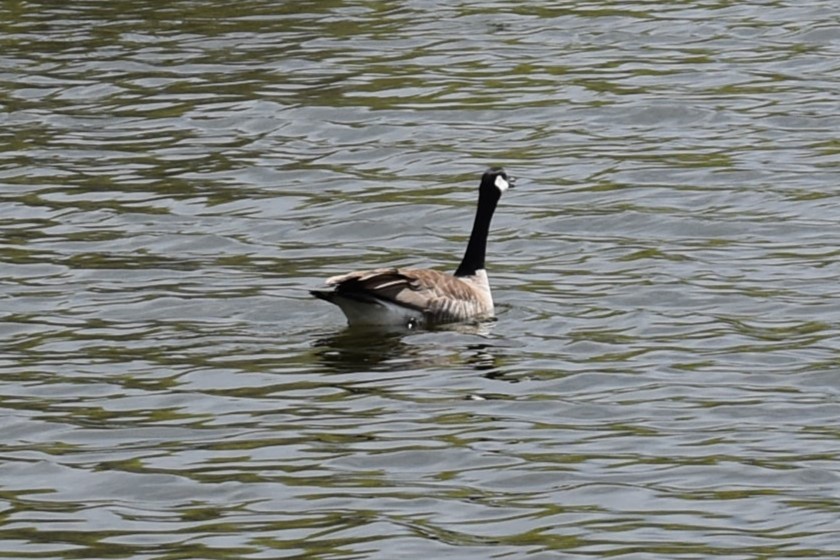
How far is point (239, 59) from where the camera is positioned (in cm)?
2656

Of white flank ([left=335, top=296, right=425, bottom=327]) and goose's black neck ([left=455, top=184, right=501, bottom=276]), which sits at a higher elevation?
goose's black neck ([left=455, top=184, right=501, bottom=276])

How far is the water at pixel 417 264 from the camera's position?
11281mm

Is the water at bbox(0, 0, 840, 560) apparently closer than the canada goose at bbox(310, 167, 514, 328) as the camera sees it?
Yes

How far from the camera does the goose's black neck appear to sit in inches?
664

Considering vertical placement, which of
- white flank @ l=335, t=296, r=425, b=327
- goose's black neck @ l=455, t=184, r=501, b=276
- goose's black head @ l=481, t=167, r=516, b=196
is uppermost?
goose's black head @ l=481, t=167, r=516, b=196

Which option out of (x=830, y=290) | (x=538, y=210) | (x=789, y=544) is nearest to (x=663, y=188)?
(x=538, y=210)

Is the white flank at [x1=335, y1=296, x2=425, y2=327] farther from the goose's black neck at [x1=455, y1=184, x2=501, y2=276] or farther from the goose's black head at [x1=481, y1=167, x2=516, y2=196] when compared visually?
the goose's black head at [x1=481, y1=167, x2=516, y2=196]

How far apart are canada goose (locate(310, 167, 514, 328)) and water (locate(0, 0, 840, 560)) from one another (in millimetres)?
229

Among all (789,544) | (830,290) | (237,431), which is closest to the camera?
(789,544)

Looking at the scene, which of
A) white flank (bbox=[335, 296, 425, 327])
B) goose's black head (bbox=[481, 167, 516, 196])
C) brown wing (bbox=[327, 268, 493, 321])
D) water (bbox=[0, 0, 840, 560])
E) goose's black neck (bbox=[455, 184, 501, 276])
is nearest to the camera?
water (bbox=[0, 0, 840, 560])

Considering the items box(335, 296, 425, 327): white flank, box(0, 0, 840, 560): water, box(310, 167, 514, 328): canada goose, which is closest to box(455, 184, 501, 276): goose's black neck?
box(310, 167, 514, 328): canada goose

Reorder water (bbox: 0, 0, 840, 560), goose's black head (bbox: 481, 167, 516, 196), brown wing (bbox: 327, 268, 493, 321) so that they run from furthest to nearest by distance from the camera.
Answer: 1. goose's black head (bbox: 481, 167, 516, 196)
2. brown wing (bbox: 327, 268, 493, 321)
3. water (bbox: 0, 0, 840, 560)

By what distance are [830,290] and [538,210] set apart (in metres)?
4.01

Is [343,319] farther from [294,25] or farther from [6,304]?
[294,25]
